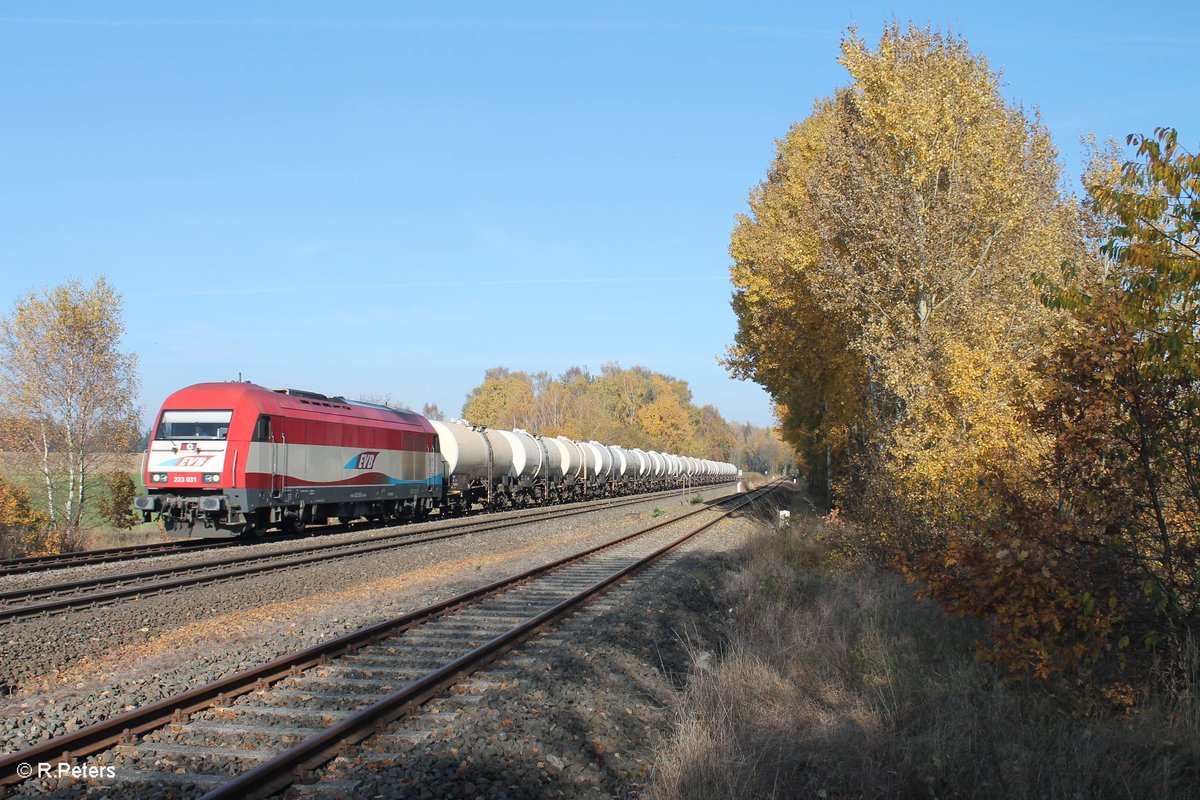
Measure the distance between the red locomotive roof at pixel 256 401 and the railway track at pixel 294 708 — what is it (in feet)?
34.0

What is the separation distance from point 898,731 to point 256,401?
661 inches

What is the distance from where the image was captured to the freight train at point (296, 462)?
19.0 m

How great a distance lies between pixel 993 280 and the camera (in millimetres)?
16672

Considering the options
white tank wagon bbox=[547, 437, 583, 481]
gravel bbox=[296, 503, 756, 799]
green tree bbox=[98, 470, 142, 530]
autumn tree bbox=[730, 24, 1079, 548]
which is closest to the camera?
gravel bbox=[296, 503, 756, 799]

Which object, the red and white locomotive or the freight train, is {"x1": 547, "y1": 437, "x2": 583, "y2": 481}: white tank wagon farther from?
the red and white locomotive

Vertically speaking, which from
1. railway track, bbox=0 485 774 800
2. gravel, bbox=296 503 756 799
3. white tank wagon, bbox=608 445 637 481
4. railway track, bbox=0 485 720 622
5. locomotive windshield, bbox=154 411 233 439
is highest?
locomotive windshield, bbox=154 411 233 439

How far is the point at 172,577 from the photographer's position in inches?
555

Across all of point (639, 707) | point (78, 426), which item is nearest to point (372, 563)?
point (639, 707)

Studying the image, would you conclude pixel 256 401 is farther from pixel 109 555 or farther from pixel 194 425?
pixel 109 555

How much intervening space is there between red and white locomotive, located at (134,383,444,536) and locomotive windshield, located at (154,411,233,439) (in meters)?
0.02

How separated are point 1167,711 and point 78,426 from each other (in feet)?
107

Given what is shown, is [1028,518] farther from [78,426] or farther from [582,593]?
[78,426]

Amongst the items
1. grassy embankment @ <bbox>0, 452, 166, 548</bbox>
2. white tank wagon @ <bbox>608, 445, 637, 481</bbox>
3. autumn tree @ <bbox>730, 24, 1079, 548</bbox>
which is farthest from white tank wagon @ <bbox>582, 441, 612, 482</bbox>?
autumn tree @ <bbox>730, 24, 1079, 548</bbox>

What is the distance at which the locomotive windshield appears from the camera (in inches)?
753
